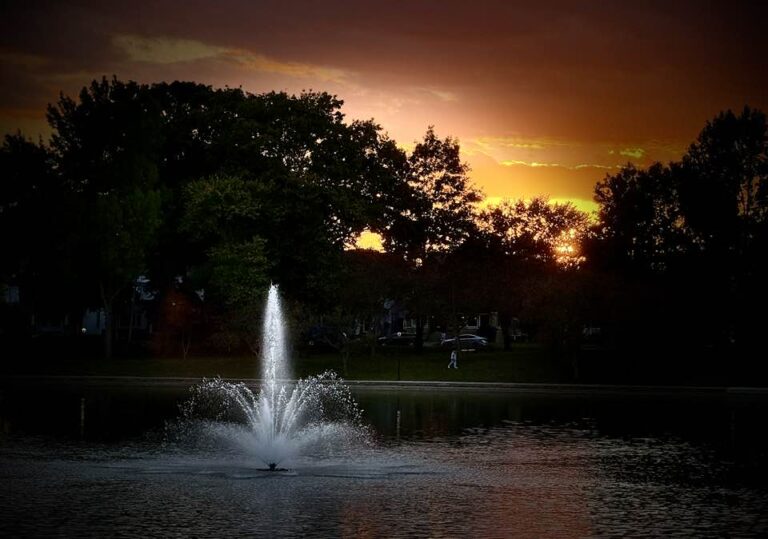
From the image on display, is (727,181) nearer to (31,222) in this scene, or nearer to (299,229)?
(299,229)

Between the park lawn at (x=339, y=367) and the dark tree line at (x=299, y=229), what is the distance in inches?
83.4

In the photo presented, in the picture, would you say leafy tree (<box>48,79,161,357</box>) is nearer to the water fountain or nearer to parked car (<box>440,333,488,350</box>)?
the water fountain

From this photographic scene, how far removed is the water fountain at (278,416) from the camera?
27156 mm

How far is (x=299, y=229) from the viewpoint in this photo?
234 ft

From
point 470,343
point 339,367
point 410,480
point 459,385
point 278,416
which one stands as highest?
point 470,343

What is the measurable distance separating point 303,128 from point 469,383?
24.0m

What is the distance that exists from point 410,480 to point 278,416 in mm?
14468

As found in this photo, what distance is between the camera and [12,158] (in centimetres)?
7412

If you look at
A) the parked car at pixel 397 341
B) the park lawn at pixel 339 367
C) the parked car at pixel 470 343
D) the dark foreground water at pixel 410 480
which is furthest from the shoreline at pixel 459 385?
the parked car at pixel 397 341

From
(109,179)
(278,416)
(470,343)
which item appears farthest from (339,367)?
(470,343)

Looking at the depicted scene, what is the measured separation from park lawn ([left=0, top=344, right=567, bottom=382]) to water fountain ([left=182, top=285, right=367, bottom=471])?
2.64 m

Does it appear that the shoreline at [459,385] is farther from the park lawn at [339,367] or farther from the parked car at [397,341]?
the parked car at [397,341]

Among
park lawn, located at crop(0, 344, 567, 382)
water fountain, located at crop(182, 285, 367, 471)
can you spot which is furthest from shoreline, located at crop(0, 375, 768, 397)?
park lawn, located at crop(0, 344, 567, 382)

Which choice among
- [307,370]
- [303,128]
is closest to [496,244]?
[303,128]
